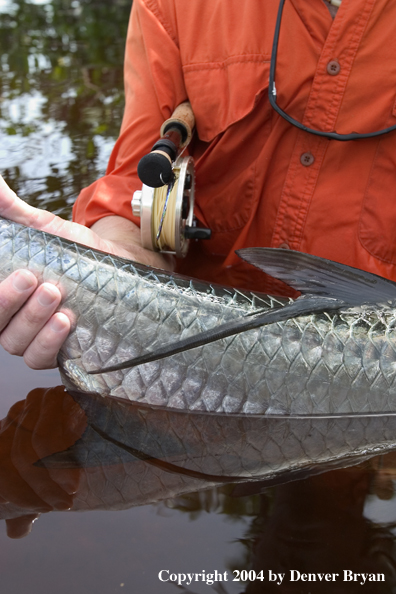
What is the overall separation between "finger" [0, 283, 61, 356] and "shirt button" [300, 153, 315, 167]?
1.02 metres

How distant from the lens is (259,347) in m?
1.56

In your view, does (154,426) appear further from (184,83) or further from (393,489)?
(184,83)

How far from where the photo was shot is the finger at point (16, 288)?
1.50m

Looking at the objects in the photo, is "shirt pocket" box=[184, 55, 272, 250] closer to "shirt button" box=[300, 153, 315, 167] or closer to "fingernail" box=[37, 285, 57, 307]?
"shirt button" box=[300, 153, 315, 167]

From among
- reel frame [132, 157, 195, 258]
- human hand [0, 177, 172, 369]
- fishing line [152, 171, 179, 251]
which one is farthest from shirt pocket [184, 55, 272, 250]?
human hand [0, 177, 172, 369]

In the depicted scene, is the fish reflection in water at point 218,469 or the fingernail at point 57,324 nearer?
the fish reflection in water at point 218,469

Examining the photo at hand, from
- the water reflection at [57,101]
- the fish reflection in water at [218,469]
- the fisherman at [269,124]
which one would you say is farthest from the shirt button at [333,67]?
the water reflection at [57,101]

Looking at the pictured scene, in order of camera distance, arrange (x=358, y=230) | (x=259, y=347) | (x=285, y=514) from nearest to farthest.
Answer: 1. (x=285, y=514)
2. (x=259, y=347)
3. (x=358, y=230)

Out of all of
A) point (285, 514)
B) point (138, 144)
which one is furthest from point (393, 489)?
point (138, 144)

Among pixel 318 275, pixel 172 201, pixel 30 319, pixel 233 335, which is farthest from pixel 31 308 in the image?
pixel 318 275

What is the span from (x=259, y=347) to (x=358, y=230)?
29.3 inches

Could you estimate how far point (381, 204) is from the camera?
2029 mm

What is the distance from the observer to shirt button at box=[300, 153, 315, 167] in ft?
6.72

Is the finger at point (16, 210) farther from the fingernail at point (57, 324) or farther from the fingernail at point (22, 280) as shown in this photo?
the fingernail at point (57, 324)
